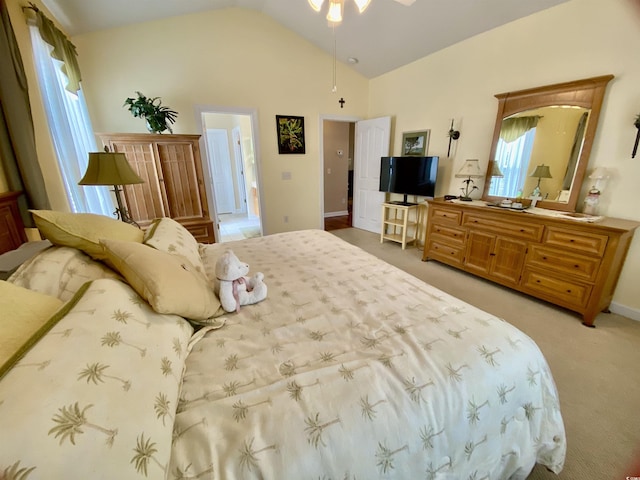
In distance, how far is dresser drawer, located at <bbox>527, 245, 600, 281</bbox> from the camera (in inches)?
86.4

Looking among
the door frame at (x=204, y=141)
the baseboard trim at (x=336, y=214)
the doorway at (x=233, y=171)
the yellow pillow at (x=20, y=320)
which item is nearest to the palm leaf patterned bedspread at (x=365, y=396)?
the yellow pillow at (x=20, y=320)

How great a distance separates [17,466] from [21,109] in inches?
80.3

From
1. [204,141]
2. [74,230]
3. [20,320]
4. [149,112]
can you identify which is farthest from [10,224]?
[204,141]

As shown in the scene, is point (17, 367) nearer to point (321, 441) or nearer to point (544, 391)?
point (321, 441)

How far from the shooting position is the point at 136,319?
85 cm

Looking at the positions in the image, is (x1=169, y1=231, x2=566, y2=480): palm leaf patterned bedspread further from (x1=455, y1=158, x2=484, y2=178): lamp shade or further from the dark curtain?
(x1=455, y1=158, x2=484, y2=178): lamp shade

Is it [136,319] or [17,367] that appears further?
[136,319]

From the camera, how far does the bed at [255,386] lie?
1.79 ft

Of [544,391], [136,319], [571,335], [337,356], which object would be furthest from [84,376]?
[571,335]

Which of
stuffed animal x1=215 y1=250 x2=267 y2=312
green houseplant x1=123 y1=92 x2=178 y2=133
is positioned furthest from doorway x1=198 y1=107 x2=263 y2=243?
stuffed animal x1=215 y1=250 x2=267 y2=312

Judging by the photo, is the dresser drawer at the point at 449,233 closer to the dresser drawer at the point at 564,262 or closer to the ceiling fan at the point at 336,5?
the dresser drawer at the point at 564,262

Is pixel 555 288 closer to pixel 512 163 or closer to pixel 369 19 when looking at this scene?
pixel 512 163

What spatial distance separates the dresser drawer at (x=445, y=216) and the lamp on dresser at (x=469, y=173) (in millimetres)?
A: 254

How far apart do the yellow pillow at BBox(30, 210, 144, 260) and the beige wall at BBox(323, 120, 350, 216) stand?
5.44 meters
